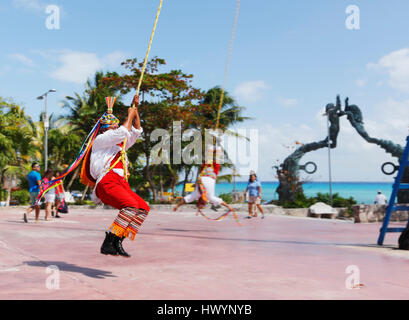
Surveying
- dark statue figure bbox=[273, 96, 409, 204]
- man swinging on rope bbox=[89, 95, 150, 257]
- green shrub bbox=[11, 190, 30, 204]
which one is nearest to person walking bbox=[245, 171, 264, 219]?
dark statue figure bbox=[273, 96, 409, 204]

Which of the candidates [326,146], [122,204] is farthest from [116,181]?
[326,146]

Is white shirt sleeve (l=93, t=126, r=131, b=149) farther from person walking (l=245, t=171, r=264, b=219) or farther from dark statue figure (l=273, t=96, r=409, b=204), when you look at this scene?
dark statue figure (l=273, t=96, r=409, b=204)

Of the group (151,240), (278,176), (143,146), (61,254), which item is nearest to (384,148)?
(278,176)

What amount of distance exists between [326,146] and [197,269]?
21153 mm

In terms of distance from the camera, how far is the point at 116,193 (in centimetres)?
514

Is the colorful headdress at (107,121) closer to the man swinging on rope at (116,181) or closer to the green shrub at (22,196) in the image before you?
the man swinging on rope at (116,181)

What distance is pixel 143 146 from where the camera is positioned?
1003 inches

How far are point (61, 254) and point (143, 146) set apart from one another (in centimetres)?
1895

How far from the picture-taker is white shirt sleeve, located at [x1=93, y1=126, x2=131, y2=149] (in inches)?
201

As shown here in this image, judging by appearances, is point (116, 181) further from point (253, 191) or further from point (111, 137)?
point (253, 191)

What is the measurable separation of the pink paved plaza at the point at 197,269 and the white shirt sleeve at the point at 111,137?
147 centimetres

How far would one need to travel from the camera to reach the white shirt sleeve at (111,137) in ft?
16.8
